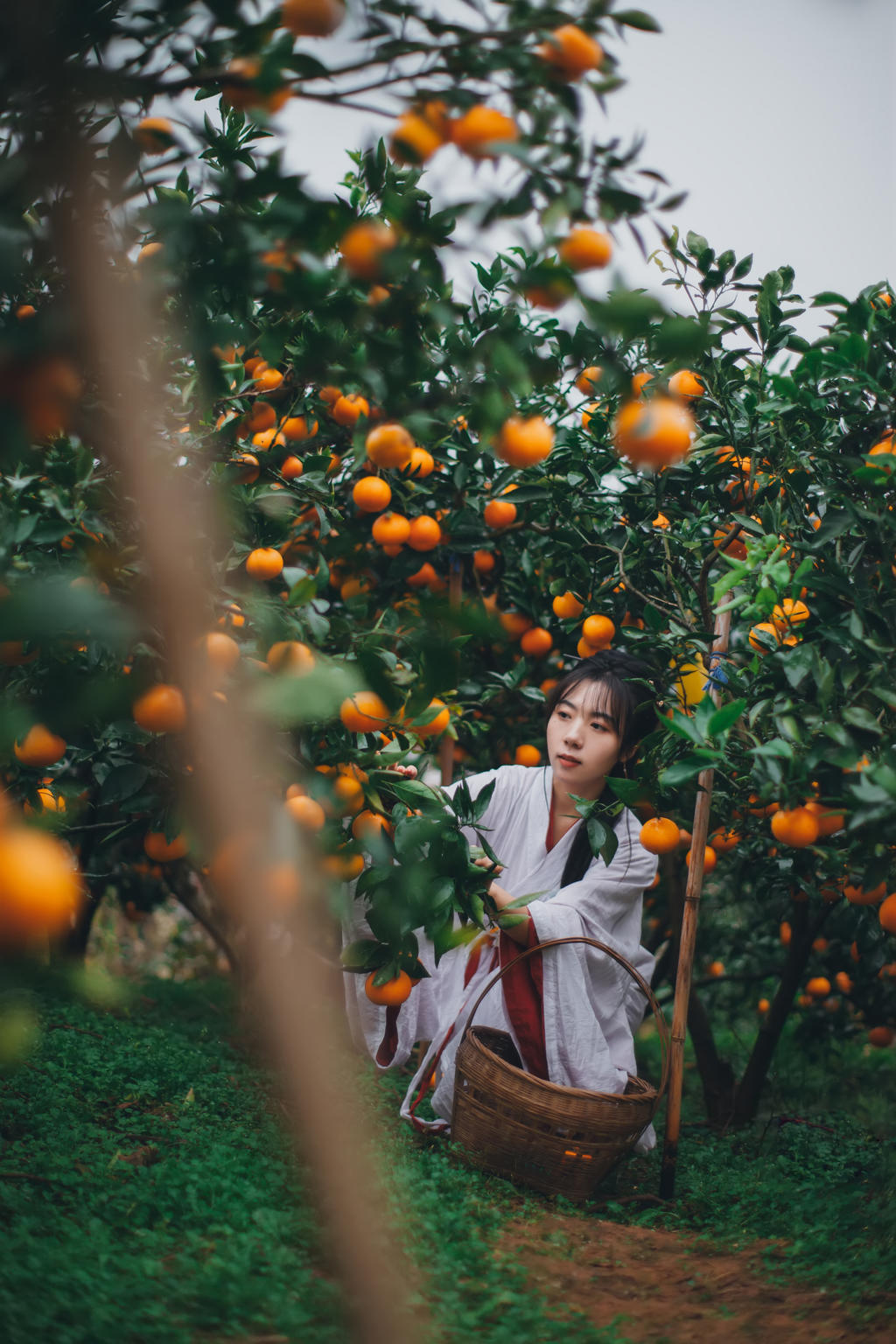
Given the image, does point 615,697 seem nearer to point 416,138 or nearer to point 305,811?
point 305,811

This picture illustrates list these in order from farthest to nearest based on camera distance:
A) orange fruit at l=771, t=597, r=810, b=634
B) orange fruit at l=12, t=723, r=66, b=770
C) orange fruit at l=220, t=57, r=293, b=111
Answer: orange fruit at l=771, t=597, r=810, b=634 < orange fruit at l=12, t=723, r=66, b=770 < orange fruit at l=220, t=57, r=293, b=111

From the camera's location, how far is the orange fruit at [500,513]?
2.34 meters

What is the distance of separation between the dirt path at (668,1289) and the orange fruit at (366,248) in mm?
1469

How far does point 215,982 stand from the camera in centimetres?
423

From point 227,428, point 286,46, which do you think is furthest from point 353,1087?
point 286,46

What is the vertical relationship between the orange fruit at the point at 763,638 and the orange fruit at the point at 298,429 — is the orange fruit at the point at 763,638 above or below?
below

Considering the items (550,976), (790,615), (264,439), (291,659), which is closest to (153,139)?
(291,659)

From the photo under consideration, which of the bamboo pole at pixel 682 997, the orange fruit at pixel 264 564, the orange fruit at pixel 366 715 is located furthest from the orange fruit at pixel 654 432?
the bamboo pole at pixel 682 997

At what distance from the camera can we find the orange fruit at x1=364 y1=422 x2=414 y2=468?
1.34 m

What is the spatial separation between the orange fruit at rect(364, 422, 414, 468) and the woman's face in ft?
3.89

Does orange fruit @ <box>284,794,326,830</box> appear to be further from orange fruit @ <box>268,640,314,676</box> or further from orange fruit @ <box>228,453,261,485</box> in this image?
orange fruit @ <box>228,453,261,485</box>

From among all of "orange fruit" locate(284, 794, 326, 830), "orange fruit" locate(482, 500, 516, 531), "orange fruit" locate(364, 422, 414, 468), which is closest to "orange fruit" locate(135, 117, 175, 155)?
"orange fruit" locate(364, 422, 414, 468)

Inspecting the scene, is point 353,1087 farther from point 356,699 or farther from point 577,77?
point 577,77

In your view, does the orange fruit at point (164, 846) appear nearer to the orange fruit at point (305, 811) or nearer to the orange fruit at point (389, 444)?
the orange fruit at point (305, 811)
